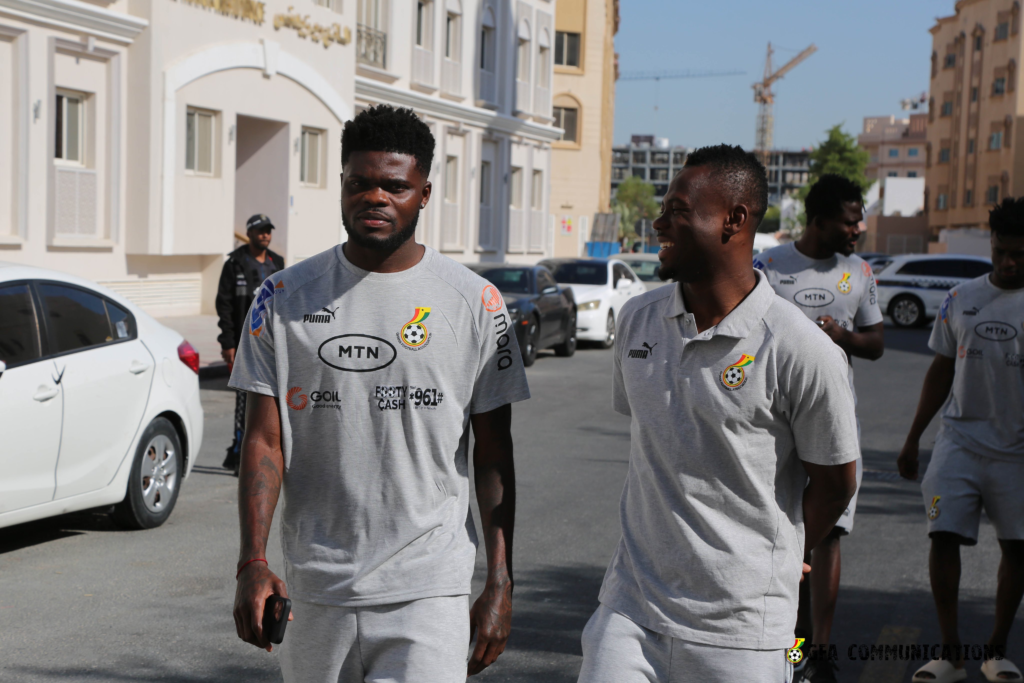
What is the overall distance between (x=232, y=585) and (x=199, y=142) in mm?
18850

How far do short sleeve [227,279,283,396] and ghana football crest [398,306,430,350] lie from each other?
313mm

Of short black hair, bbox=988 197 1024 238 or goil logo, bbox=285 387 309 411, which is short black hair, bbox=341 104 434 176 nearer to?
goil logo, bbox=285 387 309 411

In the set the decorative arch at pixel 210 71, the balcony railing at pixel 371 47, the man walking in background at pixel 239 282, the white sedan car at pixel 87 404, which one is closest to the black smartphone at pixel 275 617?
the white sedan car at pixel 87 404

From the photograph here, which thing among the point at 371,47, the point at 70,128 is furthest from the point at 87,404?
the point at 371,47

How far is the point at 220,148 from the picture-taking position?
24.2 metres

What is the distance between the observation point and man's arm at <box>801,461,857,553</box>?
301 cm

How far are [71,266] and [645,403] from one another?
1926cm

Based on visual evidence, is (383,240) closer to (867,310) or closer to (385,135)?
(385,135)

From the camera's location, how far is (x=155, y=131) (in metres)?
21.9

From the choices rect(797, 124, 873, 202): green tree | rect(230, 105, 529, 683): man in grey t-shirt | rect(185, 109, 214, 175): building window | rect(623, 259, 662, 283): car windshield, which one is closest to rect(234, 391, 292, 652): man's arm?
rect(230, 105, 529, 683): man in grey t-shirt

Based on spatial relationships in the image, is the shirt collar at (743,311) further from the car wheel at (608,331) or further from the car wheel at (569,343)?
the car wheel at (608,331)

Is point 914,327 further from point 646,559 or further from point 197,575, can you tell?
point 646,559

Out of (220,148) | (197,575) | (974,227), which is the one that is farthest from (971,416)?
(974,227)

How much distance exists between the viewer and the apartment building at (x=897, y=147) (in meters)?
143
